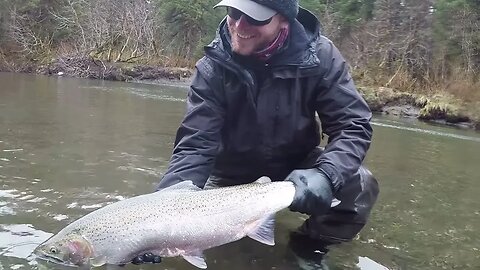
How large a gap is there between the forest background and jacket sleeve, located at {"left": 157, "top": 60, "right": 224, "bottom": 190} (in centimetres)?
1567

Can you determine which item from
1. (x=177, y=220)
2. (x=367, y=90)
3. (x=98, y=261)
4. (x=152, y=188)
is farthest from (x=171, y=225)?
(x=367, y=90)

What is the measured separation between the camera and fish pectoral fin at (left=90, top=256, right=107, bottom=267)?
2326 mm

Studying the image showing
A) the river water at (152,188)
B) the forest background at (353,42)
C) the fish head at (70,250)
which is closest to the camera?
the fish head at (70,250)

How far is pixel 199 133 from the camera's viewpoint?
3.17 meters

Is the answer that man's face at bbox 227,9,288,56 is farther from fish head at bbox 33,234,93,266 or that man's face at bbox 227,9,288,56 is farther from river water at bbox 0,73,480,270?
fish head at bbox 33,234,93,266

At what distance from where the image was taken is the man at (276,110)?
3006 millimetres

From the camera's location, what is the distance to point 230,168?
3.58 meters

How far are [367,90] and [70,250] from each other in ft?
64.2

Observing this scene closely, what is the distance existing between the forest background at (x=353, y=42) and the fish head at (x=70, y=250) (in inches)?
660

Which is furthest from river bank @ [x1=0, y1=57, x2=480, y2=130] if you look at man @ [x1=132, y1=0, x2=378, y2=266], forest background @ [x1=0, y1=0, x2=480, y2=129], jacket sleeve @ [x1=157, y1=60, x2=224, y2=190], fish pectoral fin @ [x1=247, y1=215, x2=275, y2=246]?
fish pectoral fin @ [x1=247, y1=215, x2=275, y2=246]

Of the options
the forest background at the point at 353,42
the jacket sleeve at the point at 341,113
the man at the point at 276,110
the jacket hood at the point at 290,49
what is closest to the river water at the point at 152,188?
the man at the point at 276,110

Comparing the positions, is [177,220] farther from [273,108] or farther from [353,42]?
[353,42]

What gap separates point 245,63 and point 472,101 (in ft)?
54.7

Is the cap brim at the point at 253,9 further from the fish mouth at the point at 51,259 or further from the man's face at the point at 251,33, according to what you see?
the fish mouth at the point at 51,259
